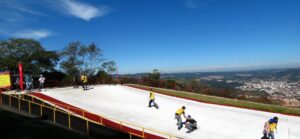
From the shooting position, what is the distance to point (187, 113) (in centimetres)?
2148

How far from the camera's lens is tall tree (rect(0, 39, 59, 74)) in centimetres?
4625

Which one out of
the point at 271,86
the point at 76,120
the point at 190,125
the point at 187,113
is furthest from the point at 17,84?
the point at 271,86

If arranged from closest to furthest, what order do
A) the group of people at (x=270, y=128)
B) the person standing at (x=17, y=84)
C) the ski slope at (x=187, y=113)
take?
the group of people at (x=270, y=128)
the ski slope at (x=187, y=113)
the person standing at (x=17, y=84)

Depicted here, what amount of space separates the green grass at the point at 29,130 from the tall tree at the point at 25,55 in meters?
33.0

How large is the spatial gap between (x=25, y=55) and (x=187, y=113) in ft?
122

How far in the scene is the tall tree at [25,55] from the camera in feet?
152

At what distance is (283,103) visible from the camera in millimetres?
26219

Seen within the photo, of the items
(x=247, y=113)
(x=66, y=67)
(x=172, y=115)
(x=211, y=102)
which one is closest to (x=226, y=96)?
(x=211, y=102)

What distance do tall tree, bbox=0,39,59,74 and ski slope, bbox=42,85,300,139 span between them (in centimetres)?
2331

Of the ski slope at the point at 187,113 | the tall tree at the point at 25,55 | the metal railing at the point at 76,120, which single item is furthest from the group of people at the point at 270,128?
the tall tree at the point at 25,55

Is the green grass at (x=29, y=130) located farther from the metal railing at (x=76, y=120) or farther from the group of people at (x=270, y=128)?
the group of people at (x=270, y=128)

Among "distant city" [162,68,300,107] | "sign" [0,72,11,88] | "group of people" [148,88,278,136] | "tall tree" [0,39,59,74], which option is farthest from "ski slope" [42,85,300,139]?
"tall tree" [0,39,59,74]

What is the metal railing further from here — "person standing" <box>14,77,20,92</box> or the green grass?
"person standing" <box>14,77,20,92</box>

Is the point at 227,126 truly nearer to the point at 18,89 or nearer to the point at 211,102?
the point at 211,102
